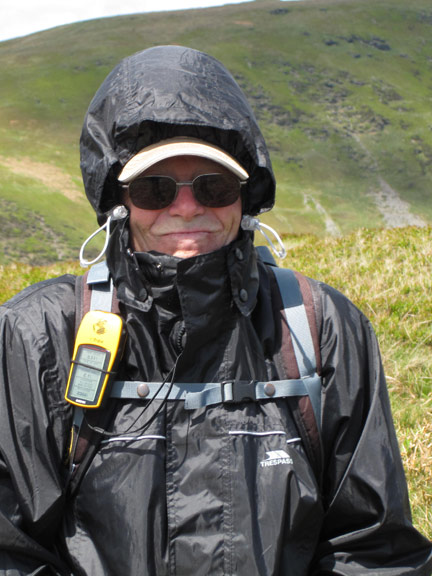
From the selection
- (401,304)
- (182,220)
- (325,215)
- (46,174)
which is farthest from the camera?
(325,215)

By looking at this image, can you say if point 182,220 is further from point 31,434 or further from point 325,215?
point 325,215

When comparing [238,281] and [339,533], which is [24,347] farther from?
[339,533]

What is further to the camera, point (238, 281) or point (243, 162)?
point (243, 162)

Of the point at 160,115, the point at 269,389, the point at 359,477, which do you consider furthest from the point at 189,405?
the point at 160,115

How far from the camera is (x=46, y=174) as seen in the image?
151 meters

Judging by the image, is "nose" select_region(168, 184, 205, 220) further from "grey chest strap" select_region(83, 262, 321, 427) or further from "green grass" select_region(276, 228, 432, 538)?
"green grass" select_region(276, 228, 432, 538)

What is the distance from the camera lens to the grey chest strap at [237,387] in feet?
10.2

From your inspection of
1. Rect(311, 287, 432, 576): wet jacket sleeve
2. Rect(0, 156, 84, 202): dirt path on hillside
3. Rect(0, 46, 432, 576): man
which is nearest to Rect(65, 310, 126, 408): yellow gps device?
Rect(0, 46, 432, 576): man

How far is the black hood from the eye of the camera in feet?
10.6

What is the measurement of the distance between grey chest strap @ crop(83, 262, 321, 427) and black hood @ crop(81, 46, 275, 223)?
618 mm

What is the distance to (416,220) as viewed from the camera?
165 metres

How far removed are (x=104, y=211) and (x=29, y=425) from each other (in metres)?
1.19

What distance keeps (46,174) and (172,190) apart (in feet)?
505

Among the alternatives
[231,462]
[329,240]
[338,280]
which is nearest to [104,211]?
[231,462]
